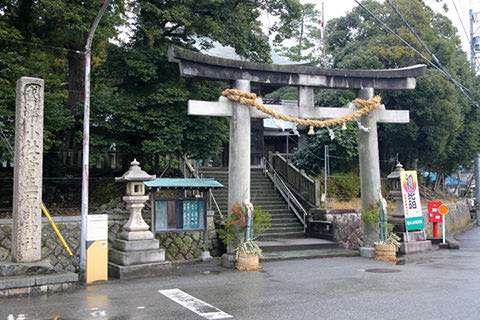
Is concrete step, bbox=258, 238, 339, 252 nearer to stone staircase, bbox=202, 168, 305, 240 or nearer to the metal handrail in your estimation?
stone staircase, bbox=202, 168, 305, 240

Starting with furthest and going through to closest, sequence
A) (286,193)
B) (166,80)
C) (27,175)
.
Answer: (286,193) < (166,80) < (27,175)

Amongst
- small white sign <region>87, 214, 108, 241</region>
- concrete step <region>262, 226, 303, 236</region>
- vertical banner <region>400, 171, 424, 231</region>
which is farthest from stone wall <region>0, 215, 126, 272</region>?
vertical banner <region>400, 171, 424, 231</region>

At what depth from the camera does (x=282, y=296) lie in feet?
27.3

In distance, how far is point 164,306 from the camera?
7.57 m

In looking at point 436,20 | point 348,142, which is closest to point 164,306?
point 348,142

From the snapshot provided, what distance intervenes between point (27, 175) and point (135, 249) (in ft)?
10.3

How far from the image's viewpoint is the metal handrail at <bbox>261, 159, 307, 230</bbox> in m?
18.0

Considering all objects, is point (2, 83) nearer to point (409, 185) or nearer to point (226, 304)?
point (226, 304)

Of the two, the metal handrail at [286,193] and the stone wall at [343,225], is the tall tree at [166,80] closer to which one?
the metal handrail at [286,193]

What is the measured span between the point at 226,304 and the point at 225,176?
1413cm

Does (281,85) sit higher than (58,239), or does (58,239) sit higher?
(281,85)

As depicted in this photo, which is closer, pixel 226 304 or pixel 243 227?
pixel 226 304

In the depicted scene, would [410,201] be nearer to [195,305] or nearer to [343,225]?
[343,225]

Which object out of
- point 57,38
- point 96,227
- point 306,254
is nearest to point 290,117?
point 306,254
